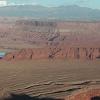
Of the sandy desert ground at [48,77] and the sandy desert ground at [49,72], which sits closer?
the sandy desert ground at [49,72]

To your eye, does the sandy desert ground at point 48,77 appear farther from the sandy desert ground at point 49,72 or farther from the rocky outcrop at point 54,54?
the rocky outcrop at point 54,54

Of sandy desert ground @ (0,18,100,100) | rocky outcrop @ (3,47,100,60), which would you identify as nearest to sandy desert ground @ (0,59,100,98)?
sandy desert ground @ (0,18,100,100)

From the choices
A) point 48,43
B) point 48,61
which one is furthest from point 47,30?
point 48,61

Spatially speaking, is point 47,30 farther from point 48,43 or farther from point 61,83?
point 61,83

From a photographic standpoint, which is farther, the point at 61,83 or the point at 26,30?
the point at 26,30

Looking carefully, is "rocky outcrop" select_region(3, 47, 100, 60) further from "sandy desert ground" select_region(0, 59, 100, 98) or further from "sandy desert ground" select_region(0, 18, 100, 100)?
"sandy desert ground" select_region(0, 59, 100, 98)

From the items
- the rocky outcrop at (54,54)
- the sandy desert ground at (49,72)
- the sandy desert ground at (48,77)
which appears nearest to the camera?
the sandy desert ground at (49,72)

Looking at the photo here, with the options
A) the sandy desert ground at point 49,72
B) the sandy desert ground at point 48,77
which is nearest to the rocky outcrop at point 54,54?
the sandy desert ground at point 49,72

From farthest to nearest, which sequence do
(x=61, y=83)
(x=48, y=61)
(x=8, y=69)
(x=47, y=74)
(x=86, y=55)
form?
1. (x=86, y=55)
2. (x=48, y=61)
3. (x=8, y=69)
4. (x=47, y=74)
5. (x=61, y=83)

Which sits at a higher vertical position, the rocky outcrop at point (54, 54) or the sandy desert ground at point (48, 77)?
the sandy desert ground at point (48, 77)
